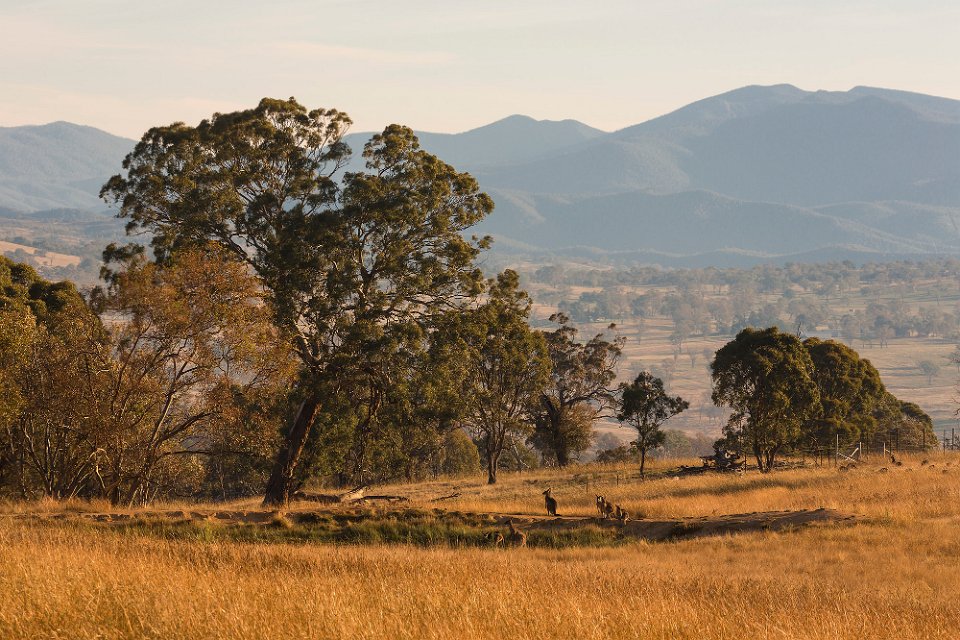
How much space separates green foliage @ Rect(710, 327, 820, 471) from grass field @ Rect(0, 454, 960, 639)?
48.6ft

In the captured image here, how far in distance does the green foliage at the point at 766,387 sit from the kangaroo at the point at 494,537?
2465 cm

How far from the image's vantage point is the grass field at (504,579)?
34.1 feet

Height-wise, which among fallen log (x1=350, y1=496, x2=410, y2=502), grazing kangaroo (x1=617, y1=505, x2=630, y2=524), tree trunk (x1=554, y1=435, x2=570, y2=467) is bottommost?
tree trunk (x1=554, y1=435, x2=570, y2=467)

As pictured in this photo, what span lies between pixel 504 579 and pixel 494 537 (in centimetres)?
1120

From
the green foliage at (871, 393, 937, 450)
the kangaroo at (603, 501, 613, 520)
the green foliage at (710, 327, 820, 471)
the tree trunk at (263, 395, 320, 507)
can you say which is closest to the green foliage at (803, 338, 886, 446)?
the green foliage at (871, 393, 937, 450)

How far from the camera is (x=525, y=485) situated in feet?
151

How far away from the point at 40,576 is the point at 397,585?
4.47 meters

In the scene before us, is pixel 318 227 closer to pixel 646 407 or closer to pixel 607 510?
pixel 607 510

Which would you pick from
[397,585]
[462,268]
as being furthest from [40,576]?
[462,268]

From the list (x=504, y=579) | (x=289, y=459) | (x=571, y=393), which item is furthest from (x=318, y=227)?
(x=571, y=393)

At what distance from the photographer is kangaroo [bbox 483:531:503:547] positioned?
24.9 meters

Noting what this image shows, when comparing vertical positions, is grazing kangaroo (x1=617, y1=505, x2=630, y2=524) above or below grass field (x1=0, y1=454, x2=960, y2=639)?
below

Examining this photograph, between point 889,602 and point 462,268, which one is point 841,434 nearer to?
point 462,268

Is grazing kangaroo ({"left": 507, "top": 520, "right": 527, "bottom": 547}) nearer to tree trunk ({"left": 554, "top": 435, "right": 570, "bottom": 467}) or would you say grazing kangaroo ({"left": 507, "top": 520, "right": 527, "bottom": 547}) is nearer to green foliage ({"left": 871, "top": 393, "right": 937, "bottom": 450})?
tree trunk ({"left": 554, "top": 435, "right": 570, "bottom": 467})
